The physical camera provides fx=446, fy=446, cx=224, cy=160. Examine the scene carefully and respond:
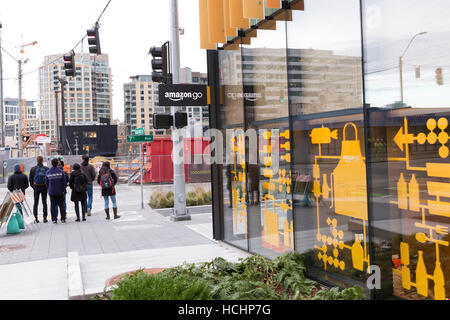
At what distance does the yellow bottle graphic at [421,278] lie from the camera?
4551mm

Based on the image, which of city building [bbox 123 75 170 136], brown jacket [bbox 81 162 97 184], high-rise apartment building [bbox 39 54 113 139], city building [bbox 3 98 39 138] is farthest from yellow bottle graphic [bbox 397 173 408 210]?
city building [bbox 123 75 170 136]

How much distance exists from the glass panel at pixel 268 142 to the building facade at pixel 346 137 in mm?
33

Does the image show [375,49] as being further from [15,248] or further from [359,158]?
[15,248]

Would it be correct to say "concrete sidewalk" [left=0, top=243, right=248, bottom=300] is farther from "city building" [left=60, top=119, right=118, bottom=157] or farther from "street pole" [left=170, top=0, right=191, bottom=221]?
"city building" [left=60, top=119, right=118, bottom=157]

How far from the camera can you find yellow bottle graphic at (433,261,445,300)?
438 cm

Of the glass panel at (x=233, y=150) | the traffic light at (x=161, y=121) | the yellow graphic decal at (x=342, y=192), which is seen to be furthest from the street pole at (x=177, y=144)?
the yellow graphic decal at (x=342, y=192)

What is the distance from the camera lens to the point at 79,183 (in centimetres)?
1385

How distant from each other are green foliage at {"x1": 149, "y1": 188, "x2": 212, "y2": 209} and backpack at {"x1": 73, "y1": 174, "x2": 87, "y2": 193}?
380cm

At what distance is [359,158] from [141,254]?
5332mm

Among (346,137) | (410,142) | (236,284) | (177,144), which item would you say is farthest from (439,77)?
(177,144)

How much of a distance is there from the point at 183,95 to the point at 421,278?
695 cm

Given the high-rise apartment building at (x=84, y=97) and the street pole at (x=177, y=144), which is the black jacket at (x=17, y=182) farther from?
the high-rise apartment building at (x=84, y=97)

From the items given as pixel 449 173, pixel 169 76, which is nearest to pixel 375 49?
pixel 449 173

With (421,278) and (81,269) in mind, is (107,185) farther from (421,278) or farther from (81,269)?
(421,278)
